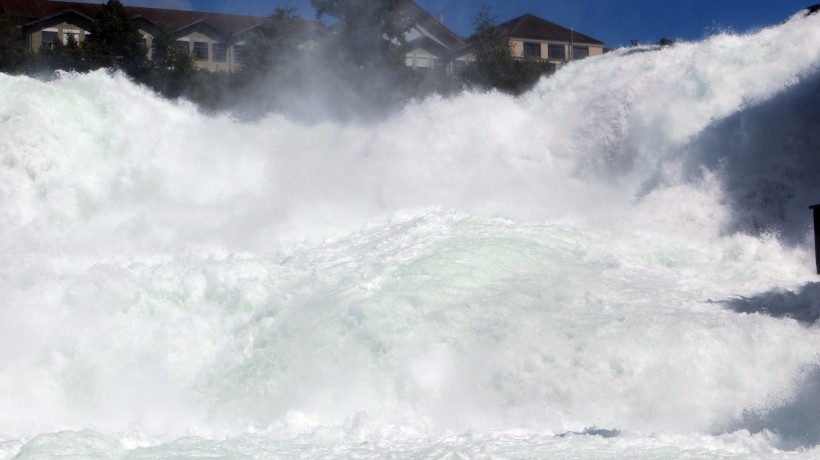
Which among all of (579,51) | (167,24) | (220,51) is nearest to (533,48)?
(579,51)

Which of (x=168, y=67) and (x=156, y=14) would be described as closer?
(x=168, y=67)

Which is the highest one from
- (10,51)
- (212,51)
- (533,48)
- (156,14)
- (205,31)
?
(156,14)

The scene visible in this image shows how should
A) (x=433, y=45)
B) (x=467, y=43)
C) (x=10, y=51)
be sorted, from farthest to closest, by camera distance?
(x=433, y=45), (x=467, y=43), (x=10, y=51)

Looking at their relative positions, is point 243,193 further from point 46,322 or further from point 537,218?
point 46,322

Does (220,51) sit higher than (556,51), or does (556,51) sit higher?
(556,51)

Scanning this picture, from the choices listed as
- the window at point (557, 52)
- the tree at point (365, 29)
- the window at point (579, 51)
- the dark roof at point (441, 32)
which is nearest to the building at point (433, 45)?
the dark roof at point (441, 32)

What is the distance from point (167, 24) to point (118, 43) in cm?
765

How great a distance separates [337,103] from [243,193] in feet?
30.4

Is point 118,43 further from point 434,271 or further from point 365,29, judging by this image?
point 434,271

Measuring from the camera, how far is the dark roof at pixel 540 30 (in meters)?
49.5

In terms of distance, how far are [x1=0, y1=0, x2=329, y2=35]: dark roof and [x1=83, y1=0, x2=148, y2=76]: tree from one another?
6405mm

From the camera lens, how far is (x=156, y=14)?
4297cm

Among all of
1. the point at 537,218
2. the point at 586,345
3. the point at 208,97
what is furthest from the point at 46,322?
the point at 208,97

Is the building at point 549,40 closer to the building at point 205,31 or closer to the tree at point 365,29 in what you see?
the building at point 205,31
